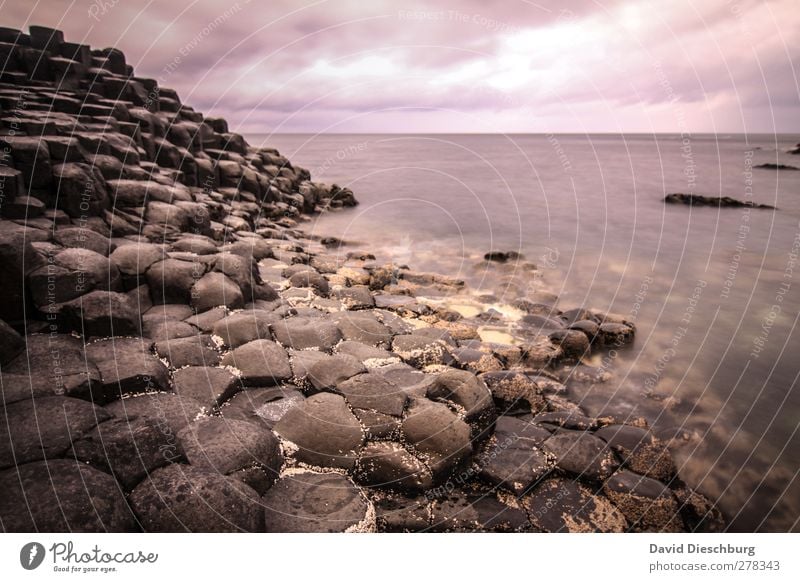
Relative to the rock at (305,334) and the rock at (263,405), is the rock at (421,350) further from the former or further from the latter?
the rock at (263,405)

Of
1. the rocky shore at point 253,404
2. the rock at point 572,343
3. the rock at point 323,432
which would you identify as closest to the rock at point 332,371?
the rocky shore at point 253,404

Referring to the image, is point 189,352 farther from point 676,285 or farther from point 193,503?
point 676,285

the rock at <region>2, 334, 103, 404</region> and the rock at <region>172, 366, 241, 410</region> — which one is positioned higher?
the rock at <region>2, 334, 103, 404</region>

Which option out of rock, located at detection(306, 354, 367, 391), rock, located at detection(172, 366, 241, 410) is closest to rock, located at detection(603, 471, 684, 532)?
rock, located at detection(306, 354, 367, 391)

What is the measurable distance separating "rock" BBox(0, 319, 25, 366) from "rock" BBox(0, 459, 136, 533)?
147 cm

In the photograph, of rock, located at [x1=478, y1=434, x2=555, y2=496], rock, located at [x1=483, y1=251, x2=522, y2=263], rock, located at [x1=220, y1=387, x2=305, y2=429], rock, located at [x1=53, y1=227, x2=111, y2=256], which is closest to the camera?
Result: rock, located at [x1=478, y1=434, x2=555, y2=496]

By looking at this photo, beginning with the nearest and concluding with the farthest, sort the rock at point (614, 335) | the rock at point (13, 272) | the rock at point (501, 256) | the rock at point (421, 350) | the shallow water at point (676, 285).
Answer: the rock at point (13, 272) → the shallow water at point (676, 285) → the rock at point (421, 350) → the rock at point (614, 335) → the rock at point (501, 256)

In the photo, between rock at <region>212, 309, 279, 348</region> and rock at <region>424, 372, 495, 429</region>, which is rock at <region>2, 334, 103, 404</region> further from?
rock at <region>424, 372, 495, 429</region>

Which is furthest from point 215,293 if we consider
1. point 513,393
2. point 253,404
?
point 513,393

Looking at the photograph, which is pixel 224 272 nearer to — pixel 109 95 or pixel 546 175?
pixel 109 95

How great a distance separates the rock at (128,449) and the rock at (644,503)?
3.87 metres

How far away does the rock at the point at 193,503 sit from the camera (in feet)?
8.65

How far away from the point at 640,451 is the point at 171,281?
20.6ft

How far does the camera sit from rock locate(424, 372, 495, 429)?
4.36m
